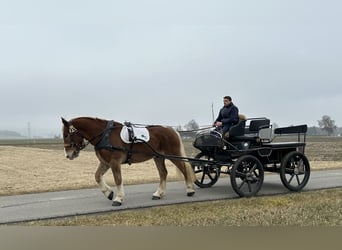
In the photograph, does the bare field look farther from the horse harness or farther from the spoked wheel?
the horse harness

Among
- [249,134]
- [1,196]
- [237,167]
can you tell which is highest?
[249,134]

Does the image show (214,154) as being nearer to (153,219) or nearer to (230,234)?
(153,219)

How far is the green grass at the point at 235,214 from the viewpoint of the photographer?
20.8ft

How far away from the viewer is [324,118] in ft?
449

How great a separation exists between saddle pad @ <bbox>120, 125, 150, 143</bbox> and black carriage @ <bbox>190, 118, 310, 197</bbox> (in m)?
1.50

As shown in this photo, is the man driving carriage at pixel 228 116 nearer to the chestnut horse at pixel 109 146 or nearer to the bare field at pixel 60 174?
the chestnut horse at pixel 109 146

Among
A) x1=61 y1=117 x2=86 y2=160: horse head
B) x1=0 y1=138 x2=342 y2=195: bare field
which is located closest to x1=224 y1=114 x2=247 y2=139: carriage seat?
x1=0 y1=138 x2=342 y2=195: bare field

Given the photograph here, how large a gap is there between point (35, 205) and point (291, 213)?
5175 millimetres

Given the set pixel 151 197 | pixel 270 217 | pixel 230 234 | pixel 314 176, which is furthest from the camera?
pixel 314 176

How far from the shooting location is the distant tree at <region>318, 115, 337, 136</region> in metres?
135

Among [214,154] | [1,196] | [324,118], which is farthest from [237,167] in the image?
[324,118]

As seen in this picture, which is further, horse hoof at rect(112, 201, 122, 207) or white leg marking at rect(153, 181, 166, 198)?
white leg marking at rect(153, 181, 166, 198)

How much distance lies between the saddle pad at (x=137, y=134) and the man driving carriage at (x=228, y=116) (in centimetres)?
203

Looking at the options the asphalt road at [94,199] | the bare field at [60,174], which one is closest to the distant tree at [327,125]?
the bare field at [60,174]
